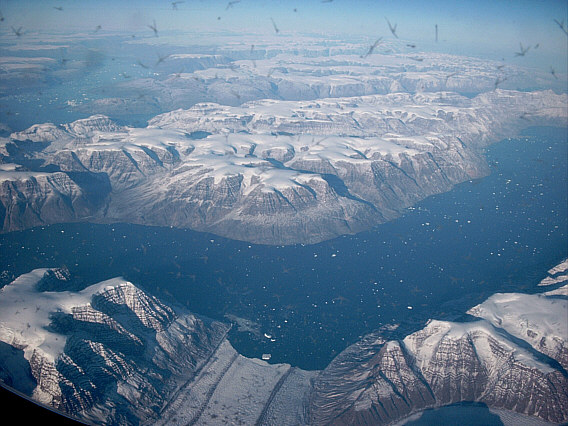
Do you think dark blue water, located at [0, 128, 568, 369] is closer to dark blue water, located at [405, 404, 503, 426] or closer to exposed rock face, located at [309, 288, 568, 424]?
exposed rock face, located at [309, 288, 568, 424]

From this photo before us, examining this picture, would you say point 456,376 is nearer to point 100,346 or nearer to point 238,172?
point 100,346

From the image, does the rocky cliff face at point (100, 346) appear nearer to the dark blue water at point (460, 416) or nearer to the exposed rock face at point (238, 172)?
the dark blue water at point (460, 416)

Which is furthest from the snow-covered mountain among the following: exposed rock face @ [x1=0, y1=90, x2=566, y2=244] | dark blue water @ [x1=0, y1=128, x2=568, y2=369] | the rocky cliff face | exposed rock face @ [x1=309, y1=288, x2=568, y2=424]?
exposed rock face @ [x1=0, y1=90, x2=566, y2=244]

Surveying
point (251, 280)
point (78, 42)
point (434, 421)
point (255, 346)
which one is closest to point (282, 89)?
point (78, 42)

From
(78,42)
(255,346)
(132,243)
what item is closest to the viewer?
(255,346)

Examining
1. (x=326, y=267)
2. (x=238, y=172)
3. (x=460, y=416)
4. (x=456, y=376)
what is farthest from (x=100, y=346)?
(x=238, y=172)

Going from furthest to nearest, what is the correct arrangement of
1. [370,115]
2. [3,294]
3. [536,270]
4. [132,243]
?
[370,115], [132,243], [536,270], [3,294]

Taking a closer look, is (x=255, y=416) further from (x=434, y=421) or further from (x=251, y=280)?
(x=251, y=280)
